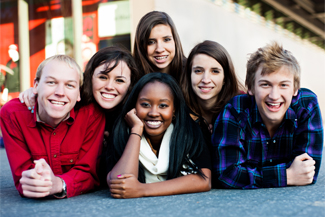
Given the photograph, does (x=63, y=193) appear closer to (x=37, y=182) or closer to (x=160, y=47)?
(x=37, y=182)

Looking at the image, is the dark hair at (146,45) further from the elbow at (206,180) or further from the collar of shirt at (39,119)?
the elbow at (206,180)

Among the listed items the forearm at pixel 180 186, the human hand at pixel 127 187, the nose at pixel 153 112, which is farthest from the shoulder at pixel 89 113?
the forearm at pixel 180 186

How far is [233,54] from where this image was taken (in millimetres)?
10773

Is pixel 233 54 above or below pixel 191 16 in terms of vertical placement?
below

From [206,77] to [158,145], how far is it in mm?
811

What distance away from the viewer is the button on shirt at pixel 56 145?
8.49ft

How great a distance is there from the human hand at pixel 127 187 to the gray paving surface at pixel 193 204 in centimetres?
6

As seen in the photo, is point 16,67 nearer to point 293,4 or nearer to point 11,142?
point 11,142

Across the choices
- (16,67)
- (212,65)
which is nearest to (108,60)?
(212,65)

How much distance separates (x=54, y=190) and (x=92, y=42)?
18.6 feet

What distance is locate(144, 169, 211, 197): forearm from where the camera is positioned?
2518 mm

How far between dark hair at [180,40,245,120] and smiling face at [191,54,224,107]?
2.3 inches

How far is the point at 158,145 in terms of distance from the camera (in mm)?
2900

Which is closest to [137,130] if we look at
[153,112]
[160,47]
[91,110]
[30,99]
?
[153,112]
